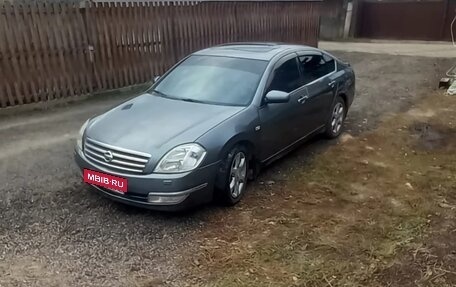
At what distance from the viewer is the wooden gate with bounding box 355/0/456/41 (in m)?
19.7

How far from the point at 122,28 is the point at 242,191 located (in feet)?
17.4

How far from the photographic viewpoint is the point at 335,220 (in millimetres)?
4070

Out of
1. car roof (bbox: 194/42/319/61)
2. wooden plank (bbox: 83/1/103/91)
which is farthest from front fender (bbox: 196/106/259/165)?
wooden plank (bbox: 83/1/103/91)

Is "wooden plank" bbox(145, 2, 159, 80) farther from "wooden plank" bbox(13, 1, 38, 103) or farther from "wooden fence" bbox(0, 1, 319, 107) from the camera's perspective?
"wooden plank" bbox(13, 1, 38, 103)

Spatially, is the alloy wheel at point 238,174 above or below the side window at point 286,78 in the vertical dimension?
below

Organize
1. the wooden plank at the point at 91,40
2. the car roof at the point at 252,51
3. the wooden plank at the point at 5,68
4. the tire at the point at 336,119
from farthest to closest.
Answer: the wooden plank at the point at 91,40 < the wooden plank at the point at 5,68 < the tire at the point at 336,119 < the car roof at the point at 252,51

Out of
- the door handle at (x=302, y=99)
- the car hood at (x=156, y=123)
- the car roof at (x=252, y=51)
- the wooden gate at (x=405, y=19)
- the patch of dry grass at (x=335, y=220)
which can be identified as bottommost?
the wooden gate at (x=405, y=19)

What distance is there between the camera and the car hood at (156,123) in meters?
3.87

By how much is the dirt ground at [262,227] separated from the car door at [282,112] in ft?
1.35

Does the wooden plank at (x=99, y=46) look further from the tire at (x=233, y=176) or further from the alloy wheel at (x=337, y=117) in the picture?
the tire at (x=233, y=176)

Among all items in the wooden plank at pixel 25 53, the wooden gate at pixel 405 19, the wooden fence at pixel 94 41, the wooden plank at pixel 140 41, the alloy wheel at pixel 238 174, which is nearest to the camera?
the alloy wheel at pixel 238 174

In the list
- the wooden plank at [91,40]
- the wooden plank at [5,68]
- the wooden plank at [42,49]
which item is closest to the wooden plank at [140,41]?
the wooden plank at [91,40]

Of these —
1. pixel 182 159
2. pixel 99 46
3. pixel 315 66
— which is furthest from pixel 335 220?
Result: pixel 99 46

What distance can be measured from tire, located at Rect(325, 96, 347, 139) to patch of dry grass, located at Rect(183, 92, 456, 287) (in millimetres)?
354
